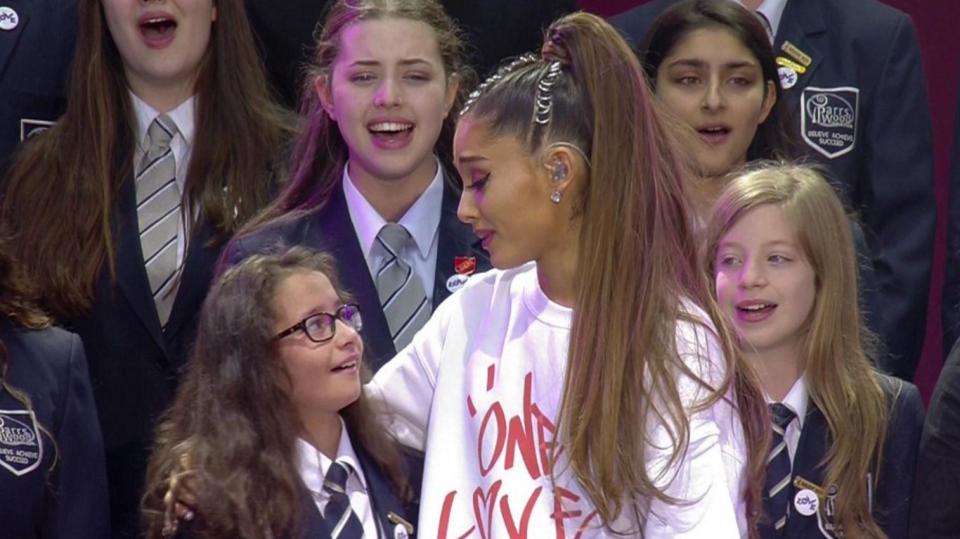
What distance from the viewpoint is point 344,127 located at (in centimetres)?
437

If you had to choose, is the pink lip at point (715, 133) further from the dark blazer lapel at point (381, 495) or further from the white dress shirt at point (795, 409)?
the dark blazer lapel at point (381, 495)

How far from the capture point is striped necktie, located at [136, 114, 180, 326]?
4.40 metres

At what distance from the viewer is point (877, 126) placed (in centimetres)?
485

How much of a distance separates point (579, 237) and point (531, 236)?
8 centimetres

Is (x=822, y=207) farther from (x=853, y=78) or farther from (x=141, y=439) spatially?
(x=141, y=439)

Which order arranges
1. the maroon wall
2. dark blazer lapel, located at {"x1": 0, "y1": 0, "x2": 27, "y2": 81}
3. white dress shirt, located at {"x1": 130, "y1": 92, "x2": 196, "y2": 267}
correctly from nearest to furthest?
white dress shirt, located at {"x1": 130, "y1": 92, "x2": 196, "y2": 267}
dark blazer lapel, located at {"x1": 0, "y1": 0, "x2": 27, "y2": 81}
the maroon wall

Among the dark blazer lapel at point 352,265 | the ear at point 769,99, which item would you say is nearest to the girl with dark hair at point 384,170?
the dark blazer lapel at point 352,265

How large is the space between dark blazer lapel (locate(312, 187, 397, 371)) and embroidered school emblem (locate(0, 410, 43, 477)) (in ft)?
2.22

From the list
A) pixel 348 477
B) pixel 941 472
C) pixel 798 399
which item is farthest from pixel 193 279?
pixel 941 472

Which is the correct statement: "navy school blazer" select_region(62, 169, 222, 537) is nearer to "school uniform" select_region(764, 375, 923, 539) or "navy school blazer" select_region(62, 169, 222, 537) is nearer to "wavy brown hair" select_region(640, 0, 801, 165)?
"wavy brown hair" select_region(640, 0, 801, 165)

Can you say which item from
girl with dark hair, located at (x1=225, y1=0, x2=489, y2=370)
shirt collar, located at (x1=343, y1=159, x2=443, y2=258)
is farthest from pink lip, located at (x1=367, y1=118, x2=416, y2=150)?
shirt collar, located at (x1=343, y1=159, x2=443, y2=258)

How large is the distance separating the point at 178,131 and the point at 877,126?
1.64m

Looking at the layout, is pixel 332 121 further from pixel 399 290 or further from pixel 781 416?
pixel 781 416

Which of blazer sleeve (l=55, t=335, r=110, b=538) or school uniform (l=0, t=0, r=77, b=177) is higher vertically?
school uniform (l=0, t=0, r=77, b=177)
